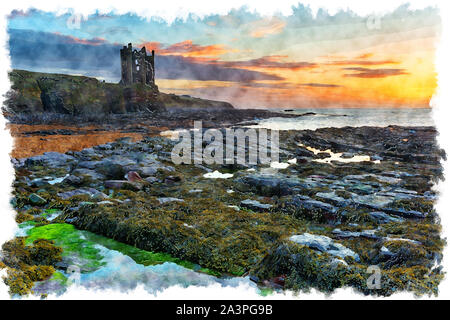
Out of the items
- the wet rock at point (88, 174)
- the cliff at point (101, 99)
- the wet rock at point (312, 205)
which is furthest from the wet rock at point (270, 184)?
the cliff at point (101, 99)

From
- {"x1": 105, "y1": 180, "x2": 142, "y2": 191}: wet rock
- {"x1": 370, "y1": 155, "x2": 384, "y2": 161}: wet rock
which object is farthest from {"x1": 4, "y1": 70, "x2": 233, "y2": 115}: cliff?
{"x1": 105, "y1": 180, "x2": 142, "y2": 191}: wet rock

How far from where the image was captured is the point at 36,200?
879 centimetres

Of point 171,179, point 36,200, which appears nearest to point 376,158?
point 171,179

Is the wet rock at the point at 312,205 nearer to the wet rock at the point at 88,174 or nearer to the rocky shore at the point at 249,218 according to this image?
the rocky shore at the point at 249,218

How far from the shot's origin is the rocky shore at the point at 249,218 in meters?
4.82

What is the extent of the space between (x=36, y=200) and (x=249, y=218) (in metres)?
6.96

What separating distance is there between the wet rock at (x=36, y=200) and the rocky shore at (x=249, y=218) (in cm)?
3

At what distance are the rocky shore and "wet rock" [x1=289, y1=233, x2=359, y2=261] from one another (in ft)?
0.08

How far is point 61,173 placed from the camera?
12.2 m

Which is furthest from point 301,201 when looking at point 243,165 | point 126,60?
point 126,60

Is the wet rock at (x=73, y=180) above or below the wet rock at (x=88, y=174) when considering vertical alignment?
below

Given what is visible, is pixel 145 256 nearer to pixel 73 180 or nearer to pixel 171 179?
pixel 171 179

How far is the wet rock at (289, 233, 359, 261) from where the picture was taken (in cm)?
506
